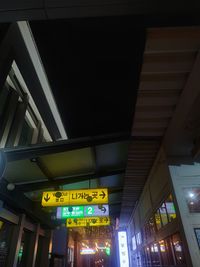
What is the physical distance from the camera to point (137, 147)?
4.91 meters

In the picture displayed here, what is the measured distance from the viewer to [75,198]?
21.5 ft

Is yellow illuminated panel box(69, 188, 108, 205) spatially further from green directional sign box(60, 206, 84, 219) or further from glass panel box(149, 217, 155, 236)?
glass panel box(149, 217, 155, 236)

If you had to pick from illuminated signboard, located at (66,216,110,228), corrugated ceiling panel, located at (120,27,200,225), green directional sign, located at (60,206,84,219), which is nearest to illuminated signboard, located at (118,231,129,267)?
illuminated signboard, located at (66,216,110,228)

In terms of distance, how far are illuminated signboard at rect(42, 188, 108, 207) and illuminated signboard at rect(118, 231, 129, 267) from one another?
7513 millimetres

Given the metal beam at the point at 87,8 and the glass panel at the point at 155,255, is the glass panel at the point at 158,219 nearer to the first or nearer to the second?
the glass panel at the point at 155,255

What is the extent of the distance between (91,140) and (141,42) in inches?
116

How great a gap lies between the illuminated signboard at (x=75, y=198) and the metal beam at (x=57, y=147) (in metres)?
1.98

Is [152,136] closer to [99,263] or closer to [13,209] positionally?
[13,209]

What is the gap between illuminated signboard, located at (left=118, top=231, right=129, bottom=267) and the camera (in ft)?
38.2

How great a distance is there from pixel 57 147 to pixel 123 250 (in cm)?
1019

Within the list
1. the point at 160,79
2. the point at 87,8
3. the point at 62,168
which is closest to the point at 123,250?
the point at 62,168

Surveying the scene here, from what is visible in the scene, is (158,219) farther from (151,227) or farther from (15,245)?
(15,245)

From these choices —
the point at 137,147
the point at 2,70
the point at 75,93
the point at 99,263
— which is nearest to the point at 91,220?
the point at 137,147

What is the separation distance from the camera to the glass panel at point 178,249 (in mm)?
3859
